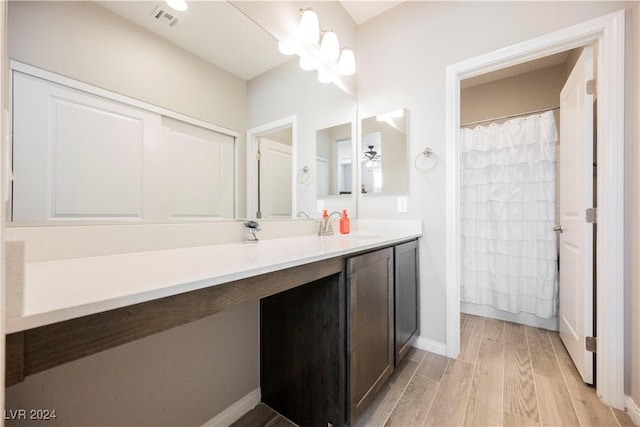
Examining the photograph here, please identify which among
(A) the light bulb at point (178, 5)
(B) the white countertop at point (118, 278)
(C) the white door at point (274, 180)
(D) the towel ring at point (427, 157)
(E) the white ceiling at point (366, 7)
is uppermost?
(E) the white ceiling at point (366, 7)

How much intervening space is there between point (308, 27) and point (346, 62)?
1.40 ft

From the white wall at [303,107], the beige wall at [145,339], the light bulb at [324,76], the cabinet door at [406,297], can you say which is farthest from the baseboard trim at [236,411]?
the light bulb at [324,76]

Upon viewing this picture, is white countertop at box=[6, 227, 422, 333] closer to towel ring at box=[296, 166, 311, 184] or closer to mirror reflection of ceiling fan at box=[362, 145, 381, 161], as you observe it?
towel ring at box=[296, 166, 311, 184]

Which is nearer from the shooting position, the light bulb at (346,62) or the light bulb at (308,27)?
the light bulb at (308,27)

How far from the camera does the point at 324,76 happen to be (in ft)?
6.18

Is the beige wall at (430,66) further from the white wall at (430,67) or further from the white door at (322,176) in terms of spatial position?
the white door at (322,176)

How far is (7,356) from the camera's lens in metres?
0.38

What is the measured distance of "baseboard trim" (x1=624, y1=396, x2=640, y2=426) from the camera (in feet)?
3.94

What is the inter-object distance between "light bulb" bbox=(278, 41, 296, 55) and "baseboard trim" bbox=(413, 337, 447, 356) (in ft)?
6.94

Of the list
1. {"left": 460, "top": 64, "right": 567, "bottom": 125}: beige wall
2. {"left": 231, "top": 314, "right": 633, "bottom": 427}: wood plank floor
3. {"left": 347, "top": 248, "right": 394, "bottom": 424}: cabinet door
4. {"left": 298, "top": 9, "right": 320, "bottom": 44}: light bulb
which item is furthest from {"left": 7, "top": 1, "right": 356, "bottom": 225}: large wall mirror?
{"left": 460, "top": 64, "right": 567, "bottom": 125}: beige wall

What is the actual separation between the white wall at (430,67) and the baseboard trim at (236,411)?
1.23 metres

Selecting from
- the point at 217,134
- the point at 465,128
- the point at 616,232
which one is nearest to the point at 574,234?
the point at 616,232

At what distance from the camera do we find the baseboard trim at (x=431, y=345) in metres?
1.80

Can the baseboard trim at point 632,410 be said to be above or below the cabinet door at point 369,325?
below
